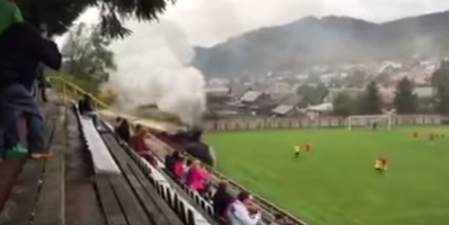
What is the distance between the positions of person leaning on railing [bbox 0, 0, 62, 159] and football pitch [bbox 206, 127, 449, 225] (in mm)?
4986

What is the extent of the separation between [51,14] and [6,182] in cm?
174

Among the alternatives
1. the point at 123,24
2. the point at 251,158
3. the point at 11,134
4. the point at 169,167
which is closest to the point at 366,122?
the point at 251,158

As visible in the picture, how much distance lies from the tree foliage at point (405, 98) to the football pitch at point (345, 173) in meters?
0.58

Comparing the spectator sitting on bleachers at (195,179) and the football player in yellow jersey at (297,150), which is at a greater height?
the spectator sitting on bleachers at (195,179)

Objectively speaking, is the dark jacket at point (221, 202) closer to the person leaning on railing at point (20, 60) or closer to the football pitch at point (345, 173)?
the person leaning on railing at point (20, 60)

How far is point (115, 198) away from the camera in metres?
1.62

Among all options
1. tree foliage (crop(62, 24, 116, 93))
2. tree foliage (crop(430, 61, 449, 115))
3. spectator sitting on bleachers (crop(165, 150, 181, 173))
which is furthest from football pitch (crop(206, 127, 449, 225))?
spectator sitting on bleachers (crop(165, 150, 181, 173))

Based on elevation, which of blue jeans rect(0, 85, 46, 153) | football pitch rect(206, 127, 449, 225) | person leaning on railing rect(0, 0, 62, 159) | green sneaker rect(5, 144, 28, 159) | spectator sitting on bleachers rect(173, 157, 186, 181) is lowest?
football pitch rect(206, 127, 449, 225)

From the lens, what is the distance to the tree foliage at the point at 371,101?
13.6 meters

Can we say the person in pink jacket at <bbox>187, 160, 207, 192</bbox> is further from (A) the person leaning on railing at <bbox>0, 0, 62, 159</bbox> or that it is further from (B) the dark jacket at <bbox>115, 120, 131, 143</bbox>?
(A) the person leaning on railing at <bbox>0, 0, 62, 159</bbox>

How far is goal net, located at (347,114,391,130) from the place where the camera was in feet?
47.1

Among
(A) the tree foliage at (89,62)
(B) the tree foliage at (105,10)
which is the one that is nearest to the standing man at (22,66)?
(B) the tree foliage at (105,10)

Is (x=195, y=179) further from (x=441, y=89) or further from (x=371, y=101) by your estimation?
(x=441, y=89)

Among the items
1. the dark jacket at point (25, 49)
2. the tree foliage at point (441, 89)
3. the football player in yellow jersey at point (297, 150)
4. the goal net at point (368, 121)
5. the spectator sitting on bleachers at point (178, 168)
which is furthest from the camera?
the goal net at point (368, 121)
